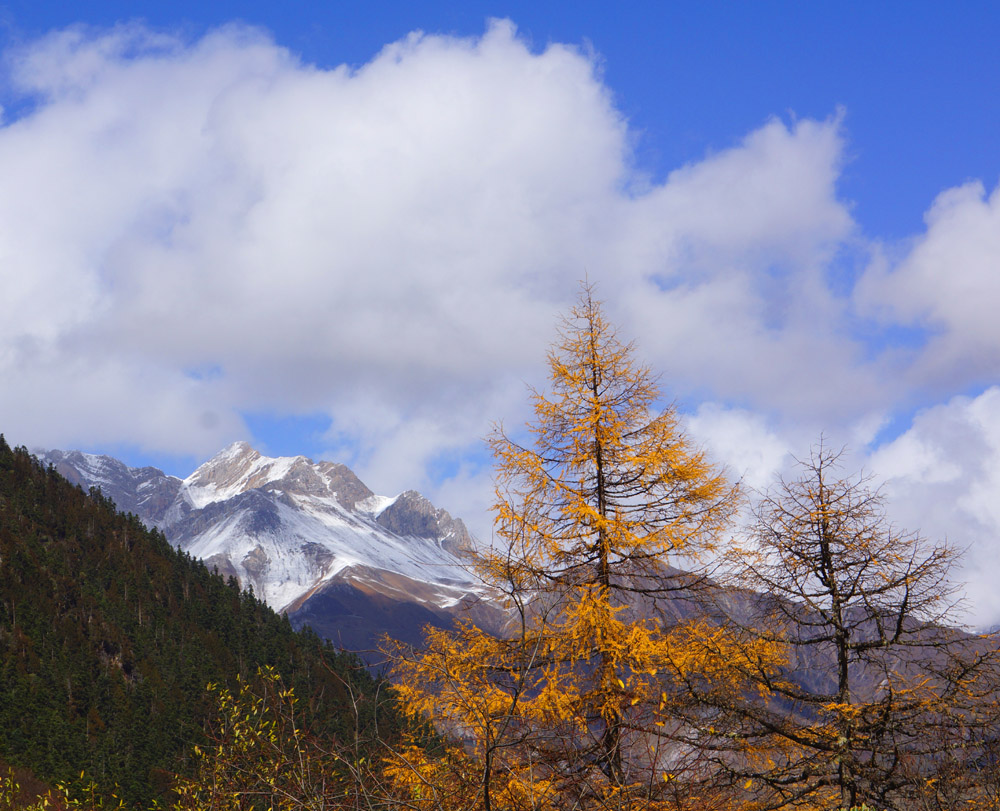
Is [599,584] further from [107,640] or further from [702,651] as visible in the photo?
[107,640]

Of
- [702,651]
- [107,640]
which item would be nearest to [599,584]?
[702,651]

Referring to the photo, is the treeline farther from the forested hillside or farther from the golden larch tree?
the forested hillside

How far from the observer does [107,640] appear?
372 feet

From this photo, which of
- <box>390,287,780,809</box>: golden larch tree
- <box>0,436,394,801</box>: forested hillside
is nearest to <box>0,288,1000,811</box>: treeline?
<box>390,287,780,809</box>: golden larch tree

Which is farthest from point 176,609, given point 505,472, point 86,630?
point 505,472

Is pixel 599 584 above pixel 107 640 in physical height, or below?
above

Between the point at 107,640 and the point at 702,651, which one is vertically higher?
the point at 702,651

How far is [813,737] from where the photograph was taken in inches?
488

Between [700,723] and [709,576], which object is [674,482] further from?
[700,723]

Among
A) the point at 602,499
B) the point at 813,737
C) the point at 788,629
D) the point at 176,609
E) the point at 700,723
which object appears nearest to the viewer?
the point at 700,723

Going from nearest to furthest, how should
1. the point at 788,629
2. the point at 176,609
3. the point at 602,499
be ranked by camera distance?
1. the point at 602,499
2. the point at 788,629
3. the point at 176,609

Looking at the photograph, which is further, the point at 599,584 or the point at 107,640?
the point at 107,640

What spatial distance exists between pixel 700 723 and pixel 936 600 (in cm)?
499

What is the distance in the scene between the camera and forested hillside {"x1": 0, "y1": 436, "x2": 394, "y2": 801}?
8550cm
